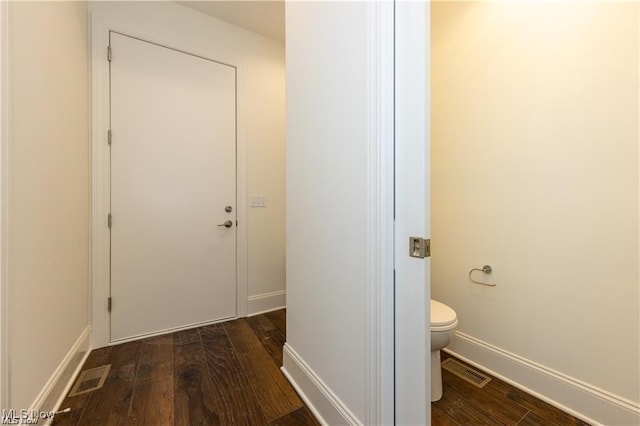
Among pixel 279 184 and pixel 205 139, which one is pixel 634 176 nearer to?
pixel 279 184

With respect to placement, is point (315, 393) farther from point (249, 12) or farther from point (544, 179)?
point (249, 12)

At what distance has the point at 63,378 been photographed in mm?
1440

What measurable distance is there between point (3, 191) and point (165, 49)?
5.47 feet

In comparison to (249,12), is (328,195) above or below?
below

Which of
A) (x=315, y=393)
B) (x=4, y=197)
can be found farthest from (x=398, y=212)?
(x=4, y=197)

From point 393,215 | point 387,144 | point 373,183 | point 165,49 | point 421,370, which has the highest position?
point 165,49

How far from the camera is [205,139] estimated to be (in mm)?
2254

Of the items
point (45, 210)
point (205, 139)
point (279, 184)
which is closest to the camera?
point (45, 210)

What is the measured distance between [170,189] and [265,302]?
1.31m


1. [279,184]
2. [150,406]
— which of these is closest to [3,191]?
[150,406]

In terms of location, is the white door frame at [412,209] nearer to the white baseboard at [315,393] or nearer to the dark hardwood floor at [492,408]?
the white baseboard at [315,393]

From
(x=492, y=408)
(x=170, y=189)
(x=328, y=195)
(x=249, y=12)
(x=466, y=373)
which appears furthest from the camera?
(x=249, y=12)

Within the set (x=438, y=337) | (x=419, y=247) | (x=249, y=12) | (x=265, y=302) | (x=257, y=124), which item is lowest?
(x=265, y=302)

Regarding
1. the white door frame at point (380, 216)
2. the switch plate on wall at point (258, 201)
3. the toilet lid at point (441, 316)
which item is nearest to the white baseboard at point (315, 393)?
the white door frame at point (380, 216)
